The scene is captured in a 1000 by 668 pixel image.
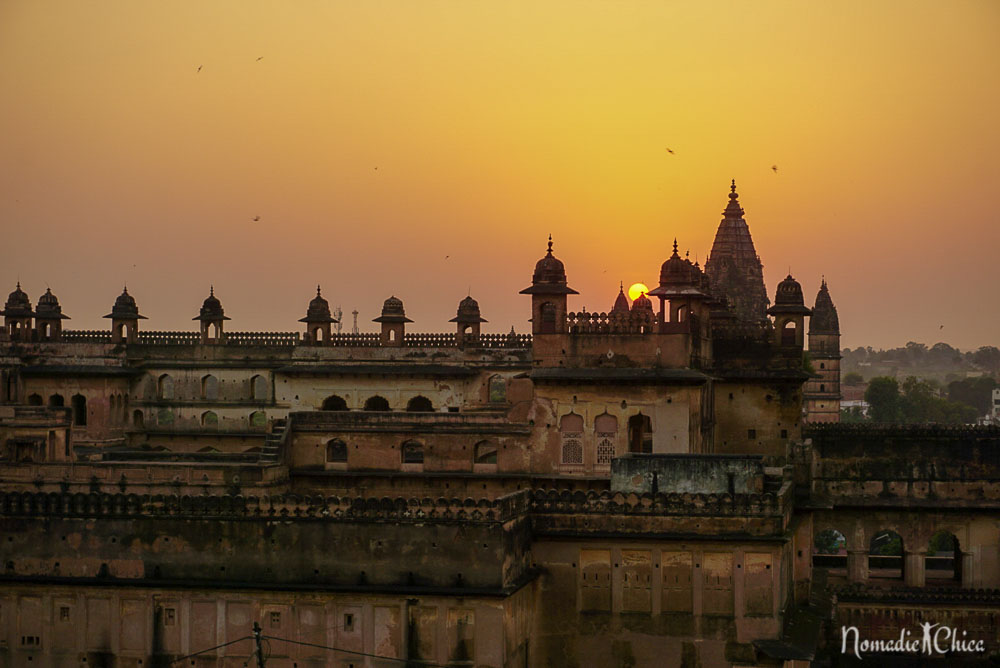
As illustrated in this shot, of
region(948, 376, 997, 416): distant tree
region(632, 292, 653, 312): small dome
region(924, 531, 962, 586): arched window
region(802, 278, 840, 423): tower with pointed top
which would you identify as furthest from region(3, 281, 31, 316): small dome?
region(948, 376, 997, 416): distant tree

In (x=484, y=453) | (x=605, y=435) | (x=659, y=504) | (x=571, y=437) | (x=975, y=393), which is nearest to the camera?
(x=659, y=504)

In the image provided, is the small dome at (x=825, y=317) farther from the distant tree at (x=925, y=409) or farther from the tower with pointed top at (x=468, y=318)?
the tower with pointed top at (x=468, y=318)

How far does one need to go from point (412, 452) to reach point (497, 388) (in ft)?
30.4

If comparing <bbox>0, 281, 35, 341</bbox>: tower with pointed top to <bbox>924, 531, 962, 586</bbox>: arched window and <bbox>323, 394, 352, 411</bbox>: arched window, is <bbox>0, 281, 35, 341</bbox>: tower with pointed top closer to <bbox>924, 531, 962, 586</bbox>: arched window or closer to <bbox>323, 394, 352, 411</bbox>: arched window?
<bbox>323, 394, 352, 411</bbox>: arched window

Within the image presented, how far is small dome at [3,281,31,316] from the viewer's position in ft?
191

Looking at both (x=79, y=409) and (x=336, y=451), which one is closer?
(x=336, y=451)

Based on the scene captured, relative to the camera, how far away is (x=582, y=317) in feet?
144

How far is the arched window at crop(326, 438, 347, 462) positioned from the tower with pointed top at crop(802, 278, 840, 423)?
58281 mm

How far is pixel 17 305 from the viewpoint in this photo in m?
58.2

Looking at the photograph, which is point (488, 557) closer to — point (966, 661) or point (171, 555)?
point (171, 555)

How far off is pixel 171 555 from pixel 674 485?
11.0m

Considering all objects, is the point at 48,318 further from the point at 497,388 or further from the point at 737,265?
the point at 737,265

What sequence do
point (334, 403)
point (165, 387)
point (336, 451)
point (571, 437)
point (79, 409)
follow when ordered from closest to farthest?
1. point (571, 437)
2. point (336, 451)
3. point (334, 403)
4. point (79, 409)
5. point (165, 387)

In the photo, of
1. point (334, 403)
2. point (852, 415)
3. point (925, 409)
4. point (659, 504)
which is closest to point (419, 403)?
point (334, 403)
